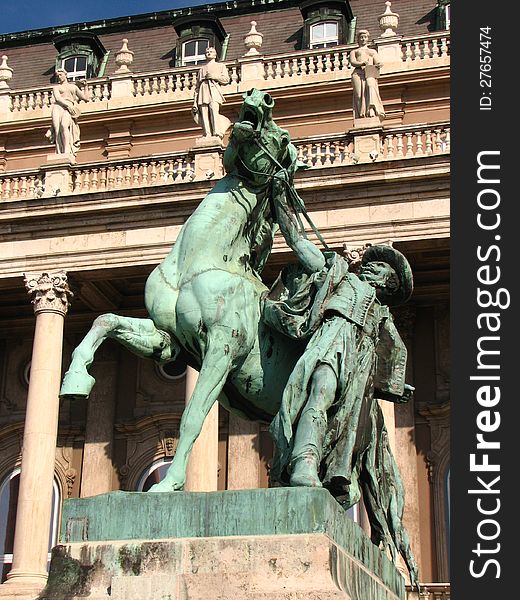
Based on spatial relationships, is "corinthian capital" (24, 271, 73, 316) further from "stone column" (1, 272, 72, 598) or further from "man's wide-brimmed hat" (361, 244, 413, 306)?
"man's wide-brimmed hat" (361, 244, 413, 306)

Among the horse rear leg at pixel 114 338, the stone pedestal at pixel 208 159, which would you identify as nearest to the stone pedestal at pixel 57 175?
the stone pedestal at pixel 208 159

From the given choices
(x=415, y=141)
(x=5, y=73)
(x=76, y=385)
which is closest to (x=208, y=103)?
(x=415, y=141)

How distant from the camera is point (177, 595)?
6.30m

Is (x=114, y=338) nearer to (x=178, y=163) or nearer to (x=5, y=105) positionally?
(x=178, y=163)

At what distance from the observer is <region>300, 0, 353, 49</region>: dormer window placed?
35188 mm

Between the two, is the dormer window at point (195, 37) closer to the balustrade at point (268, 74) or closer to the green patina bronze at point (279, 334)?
the balustrade at point (268, 74)

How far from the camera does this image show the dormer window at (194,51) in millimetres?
36125

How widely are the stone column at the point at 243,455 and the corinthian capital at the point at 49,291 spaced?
5216 mm

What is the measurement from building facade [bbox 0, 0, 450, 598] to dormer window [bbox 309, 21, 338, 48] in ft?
0.18

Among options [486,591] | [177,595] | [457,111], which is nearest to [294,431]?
[177,595]

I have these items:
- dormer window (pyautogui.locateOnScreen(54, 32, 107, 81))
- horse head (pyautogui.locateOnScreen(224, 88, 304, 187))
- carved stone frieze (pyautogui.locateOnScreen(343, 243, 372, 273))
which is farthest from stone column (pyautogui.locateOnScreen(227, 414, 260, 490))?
horse head (pyautogui.locateOnScreen(224, 88, 304, 187))

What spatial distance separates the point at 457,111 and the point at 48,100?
836 inches

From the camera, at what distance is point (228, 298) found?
304 inches

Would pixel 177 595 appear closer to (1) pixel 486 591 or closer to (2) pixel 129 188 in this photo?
(1) pixel 486 591
